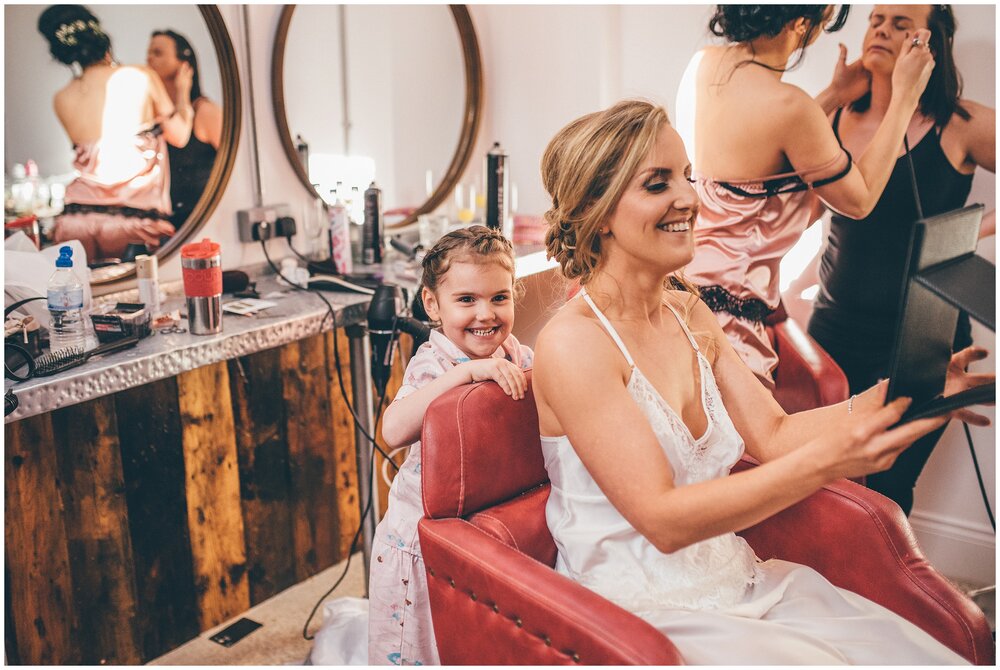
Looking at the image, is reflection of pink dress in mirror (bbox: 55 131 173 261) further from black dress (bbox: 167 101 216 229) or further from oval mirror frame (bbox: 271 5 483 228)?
oval mirror frame (bbox: 271 5 483 228)

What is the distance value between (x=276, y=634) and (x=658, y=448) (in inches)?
65.4

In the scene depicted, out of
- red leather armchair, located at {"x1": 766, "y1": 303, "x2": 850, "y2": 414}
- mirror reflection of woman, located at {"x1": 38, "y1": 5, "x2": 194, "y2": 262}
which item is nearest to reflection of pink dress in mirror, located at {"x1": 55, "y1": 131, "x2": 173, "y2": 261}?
mirror reflection of woman, located at {"x1": 38, "y1": 5, "x2": 194, "y2": 262}

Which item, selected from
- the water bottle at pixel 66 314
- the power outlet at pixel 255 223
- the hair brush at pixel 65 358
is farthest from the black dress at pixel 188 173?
the hair brush at pixel 65 358

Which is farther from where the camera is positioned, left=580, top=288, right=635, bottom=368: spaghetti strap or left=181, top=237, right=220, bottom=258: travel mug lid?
left=181, top=237, right=220, bottom=258: travel mug lid

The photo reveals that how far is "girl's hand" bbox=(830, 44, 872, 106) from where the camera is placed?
2604mm

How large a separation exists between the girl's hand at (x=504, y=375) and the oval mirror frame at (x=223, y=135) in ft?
4.42

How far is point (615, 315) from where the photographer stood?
1.53 m

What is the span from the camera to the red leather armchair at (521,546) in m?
1.39

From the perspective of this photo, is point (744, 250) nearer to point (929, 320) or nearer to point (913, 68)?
point (913, 68)

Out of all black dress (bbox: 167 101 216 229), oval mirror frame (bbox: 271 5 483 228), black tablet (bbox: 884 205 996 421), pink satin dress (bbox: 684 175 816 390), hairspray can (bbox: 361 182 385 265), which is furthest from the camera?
oval mirror frame (bbox: 271 5 483 228)

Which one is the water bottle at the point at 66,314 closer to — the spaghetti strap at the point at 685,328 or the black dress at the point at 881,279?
the spaghetti strap at the point at 685,328

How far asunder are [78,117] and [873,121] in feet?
7.26

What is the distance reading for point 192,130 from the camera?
2611 millimetres

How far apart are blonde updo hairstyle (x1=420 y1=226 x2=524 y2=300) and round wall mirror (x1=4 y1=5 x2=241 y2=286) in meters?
1.03
